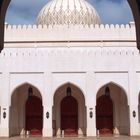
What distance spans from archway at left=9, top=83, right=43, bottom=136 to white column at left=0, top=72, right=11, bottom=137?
1.11m

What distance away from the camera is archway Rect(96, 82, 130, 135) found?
1994cm

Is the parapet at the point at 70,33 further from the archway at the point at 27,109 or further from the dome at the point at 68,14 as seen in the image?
the archway at the point at 27,109

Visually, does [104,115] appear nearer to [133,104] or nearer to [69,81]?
[133,104]

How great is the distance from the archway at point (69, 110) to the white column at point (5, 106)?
279 centimetres

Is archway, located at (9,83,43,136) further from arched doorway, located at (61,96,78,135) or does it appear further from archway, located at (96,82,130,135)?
archway, located at (96,82,130,135)

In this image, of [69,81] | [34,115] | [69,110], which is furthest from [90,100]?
[34,115]

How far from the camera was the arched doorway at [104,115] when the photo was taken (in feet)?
67.3

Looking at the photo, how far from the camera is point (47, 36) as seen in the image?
22453mm

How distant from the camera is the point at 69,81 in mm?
18891

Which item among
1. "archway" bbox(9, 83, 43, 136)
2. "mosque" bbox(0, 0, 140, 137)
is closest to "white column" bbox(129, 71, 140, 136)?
"mosque" bbox(0, 0, 140, 137)

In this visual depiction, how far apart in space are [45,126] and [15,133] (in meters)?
2.17

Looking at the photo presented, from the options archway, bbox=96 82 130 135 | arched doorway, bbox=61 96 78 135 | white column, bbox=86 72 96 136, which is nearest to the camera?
white column, bbox=86 72 96 136

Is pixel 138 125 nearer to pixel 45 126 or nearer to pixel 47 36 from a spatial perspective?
pixel 45 126

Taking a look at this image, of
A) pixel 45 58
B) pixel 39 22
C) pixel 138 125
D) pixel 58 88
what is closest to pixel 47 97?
pixel 58 88
